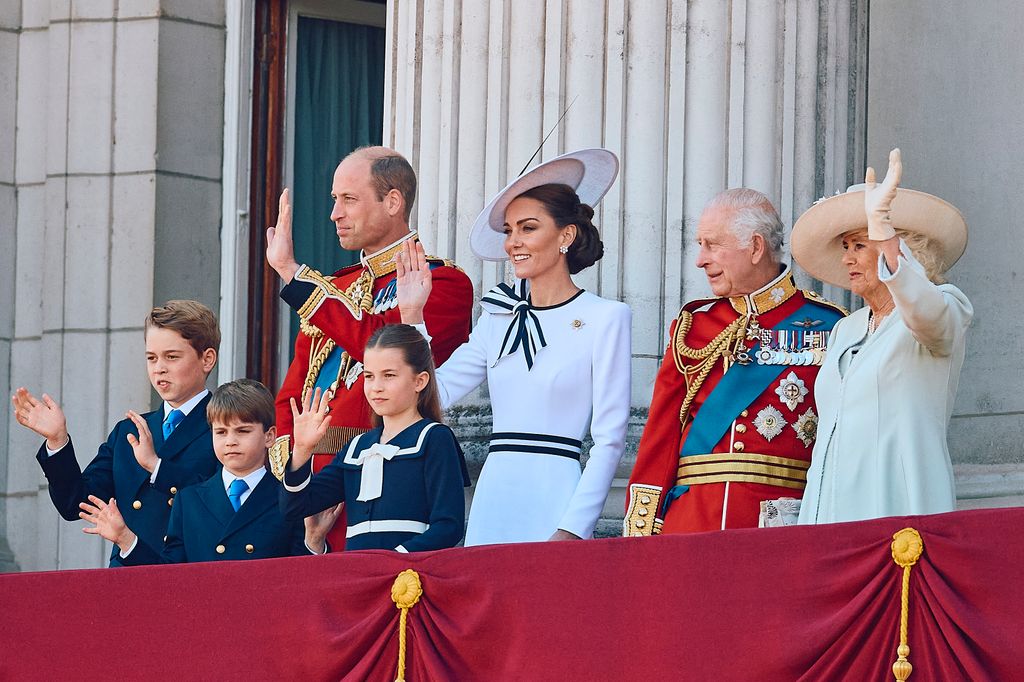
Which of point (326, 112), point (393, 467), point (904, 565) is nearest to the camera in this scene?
point (904, 565)

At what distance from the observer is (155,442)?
6.46 m

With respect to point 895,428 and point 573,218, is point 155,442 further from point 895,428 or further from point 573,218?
point 895,428

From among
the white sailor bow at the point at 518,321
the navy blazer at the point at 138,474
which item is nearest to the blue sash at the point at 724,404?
the white sailor bow at the point at 518,321

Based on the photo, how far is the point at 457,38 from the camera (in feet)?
24.8

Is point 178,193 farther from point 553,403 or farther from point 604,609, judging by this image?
point 604,609

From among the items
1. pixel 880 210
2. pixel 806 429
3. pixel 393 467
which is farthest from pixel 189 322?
pixel 880 210

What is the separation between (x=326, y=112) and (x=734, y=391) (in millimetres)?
4467

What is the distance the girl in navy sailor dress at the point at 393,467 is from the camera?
18.1 ft

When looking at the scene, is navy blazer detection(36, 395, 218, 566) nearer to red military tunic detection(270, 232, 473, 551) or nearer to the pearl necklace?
red military tunic detection(270, 232, 473, 551)

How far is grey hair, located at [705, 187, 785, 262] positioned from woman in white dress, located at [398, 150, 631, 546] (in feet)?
1.37

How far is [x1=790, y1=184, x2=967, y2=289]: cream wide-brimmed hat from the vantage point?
5.47 meters

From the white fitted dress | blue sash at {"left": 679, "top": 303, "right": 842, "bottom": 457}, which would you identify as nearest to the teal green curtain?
the white fitted dress

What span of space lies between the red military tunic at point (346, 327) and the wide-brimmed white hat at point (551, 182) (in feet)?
0.60

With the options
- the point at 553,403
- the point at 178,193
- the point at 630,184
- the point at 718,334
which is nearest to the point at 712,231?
the point at 718,334
